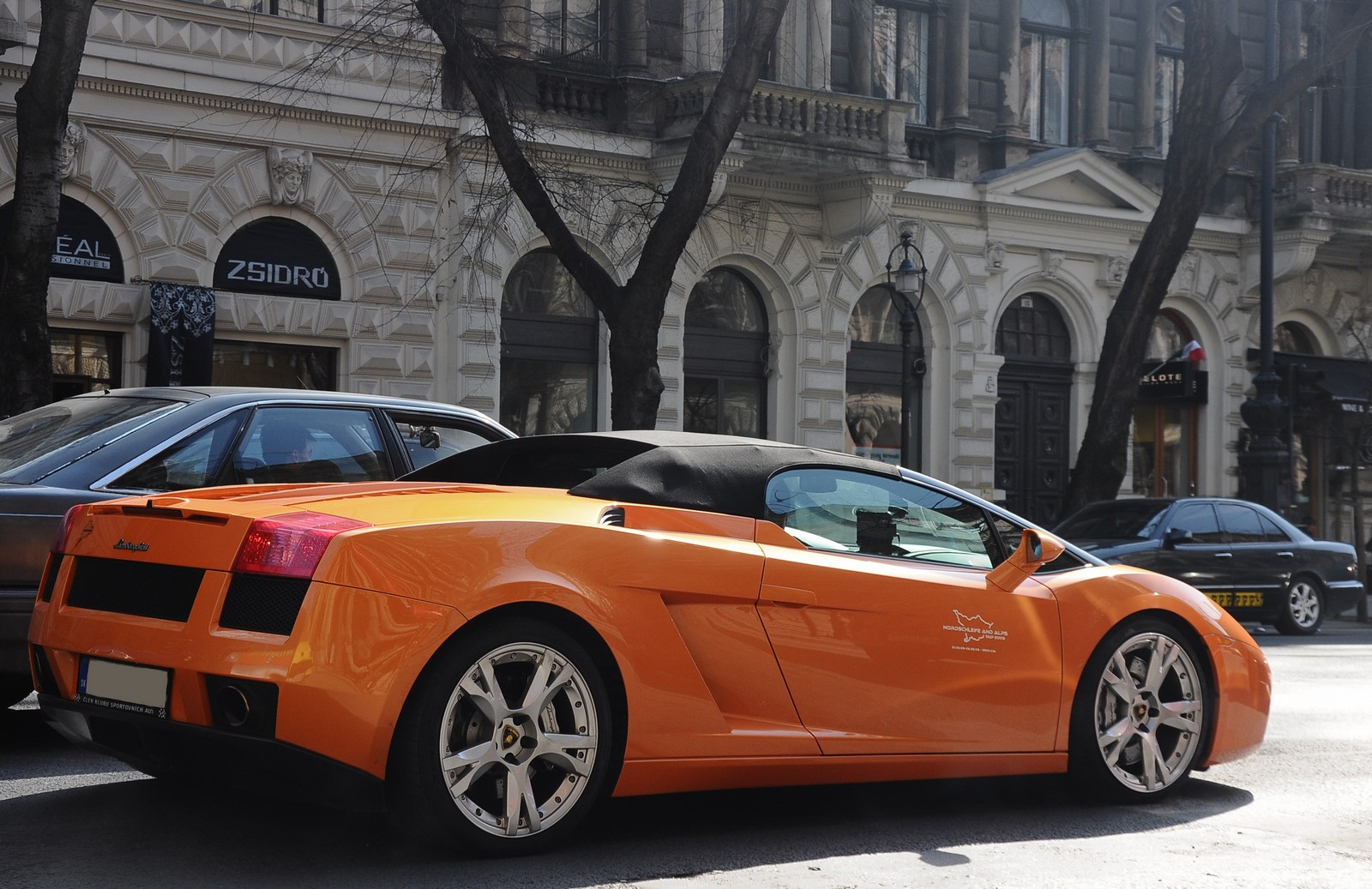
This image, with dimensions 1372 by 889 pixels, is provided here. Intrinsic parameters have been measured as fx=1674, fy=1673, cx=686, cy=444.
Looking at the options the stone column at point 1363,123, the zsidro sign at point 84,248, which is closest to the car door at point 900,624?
the zsidro sign at point 84,248

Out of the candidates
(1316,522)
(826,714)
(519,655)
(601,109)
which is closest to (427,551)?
(519,655)

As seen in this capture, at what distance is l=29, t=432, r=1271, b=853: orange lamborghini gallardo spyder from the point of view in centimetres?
476

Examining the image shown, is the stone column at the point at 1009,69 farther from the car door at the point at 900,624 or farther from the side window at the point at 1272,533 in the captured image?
the car door at the point at 900,624

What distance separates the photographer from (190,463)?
7.16m

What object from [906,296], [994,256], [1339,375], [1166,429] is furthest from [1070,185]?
[1339,375]

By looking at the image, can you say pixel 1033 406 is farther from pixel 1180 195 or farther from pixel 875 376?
pixel 1180 195

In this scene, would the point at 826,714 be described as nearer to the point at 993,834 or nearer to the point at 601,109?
the point at 993,834

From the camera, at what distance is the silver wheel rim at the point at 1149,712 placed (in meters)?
6.50

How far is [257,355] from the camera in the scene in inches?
810

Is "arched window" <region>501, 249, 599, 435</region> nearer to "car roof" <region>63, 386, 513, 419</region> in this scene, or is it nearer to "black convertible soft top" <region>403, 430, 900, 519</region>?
"car roof" <region>63, 386, 513, 419</region>

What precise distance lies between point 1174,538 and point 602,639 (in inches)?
527

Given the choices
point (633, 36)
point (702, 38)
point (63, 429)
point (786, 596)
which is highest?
point (702, 38)

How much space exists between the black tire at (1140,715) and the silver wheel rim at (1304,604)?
1310 centimetres

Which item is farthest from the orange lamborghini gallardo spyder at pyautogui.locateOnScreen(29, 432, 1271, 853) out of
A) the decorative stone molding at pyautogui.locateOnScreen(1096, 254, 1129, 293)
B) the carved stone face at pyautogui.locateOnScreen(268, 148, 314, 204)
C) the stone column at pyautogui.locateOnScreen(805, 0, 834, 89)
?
the decorative stone molding at pyautogui.locateOnScreen(1096, 254, 1129, 293)
